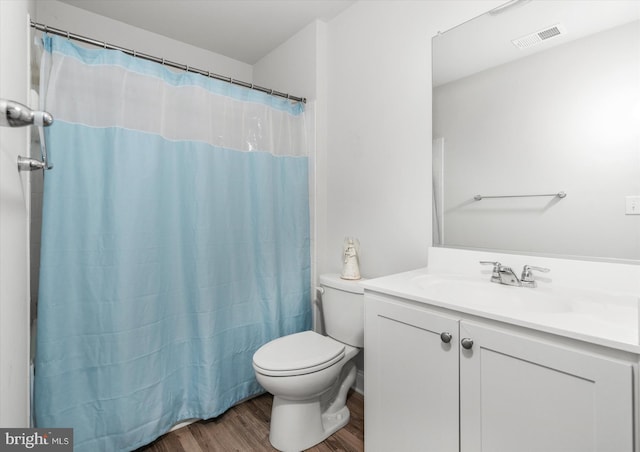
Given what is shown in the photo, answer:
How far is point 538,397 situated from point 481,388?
15 cm

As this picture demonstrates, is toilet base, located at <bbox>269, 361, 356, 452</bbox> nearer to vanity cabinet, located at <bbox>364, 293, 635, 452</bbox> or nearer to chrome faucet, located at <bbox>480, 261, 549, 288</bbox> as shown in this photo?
vanity cabinet, located at <bbox>364, 293, 635, 452</bbox>

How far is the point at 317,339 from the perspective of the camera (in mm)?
1737

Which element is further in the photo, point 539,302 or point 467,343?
point 539,302

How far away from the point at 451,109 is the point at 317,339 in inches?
54.4

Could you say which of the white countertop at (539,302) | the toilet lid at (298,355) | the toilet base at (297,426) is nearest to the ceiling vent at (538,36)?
the white countertop at (539,302)

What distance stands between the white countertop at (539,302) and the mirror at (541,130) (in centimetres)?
14

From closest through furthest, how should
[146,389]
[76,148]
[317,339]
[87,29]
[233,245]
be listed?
[76,148], [146,389], [317,339], [233,245], [87,29]

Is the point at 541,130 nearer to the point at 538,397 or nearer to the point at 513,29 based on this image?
the point at 513,29

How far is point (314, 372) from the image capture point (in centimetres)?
148

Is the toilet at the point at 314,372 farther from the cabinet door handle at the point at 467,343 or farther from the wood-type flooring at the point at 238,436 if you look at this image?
the cabinet door handle at the point at 467,343

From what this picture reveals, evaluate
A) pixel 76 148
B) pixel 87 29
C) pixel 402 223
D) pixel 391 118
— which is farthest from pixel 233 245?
pixel 87 29

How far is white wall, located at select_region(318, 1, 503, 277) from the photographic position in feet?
5.53

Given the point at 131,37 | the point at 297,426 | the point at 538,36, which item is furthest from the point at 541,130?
the point at 131,37

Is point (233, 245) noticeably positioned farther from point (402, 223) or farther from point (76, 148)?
point (402, 223)
